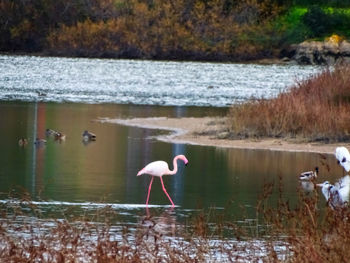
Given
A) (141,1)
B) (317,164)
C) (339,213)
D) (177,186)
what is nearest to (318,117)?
(317,164)

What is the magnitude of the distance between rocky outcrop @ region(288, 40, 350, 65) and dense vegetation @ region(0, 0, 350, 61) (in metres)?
4.85

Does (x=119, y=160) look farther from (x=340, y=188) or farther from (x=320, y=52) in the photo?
(x=320, y=52)

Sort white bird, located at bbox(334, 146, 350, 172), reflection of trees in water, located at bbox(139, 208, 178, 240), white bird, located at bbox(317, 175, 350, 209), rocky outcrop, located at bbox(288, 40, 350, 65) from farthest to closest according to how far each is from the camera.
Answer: rocky outcrop, located at bbox(288, 40, 350, 65) < white bird, located at bbox(334, 146, 350, 172) < white bird, located at bbox(317, 175, 350, 209) < reflection of trees in water, located at bbox(139, 208, 178, 240)

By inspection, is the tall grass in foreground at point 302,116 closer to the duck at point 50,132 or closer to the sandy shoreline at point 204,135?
the sandy shoreline at point 204,135

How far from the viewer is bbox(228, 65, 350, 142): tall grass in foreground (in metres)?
25.7

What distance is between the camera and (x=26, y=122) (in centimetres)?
3084

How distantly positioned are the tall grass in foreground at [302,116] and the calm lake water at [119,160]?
70.3 inches

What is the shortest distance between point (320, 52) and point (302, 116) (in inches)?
2221

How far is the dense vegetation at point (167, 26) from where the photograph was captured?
294ft

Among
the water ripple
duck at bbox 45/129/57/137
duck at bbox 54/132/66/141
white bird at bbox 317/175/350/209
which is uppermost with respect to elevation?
the water ripple

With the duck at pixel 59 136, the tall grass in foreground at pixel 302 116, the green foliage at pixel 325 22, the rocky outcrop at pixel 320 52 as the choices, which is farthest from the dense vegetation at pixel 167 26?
the duck at pixel 59 136

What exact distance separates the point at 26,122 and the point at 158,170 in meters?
14.2

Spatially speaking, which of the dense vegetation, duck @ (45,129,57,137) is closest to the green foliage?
the dense vegetation

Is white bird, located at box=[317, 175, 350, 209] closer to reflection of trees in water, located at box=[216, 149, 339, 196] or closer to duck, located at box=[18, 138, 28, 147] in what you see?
reflection of trees in water, located at box=[216, 149, 339, 196]
